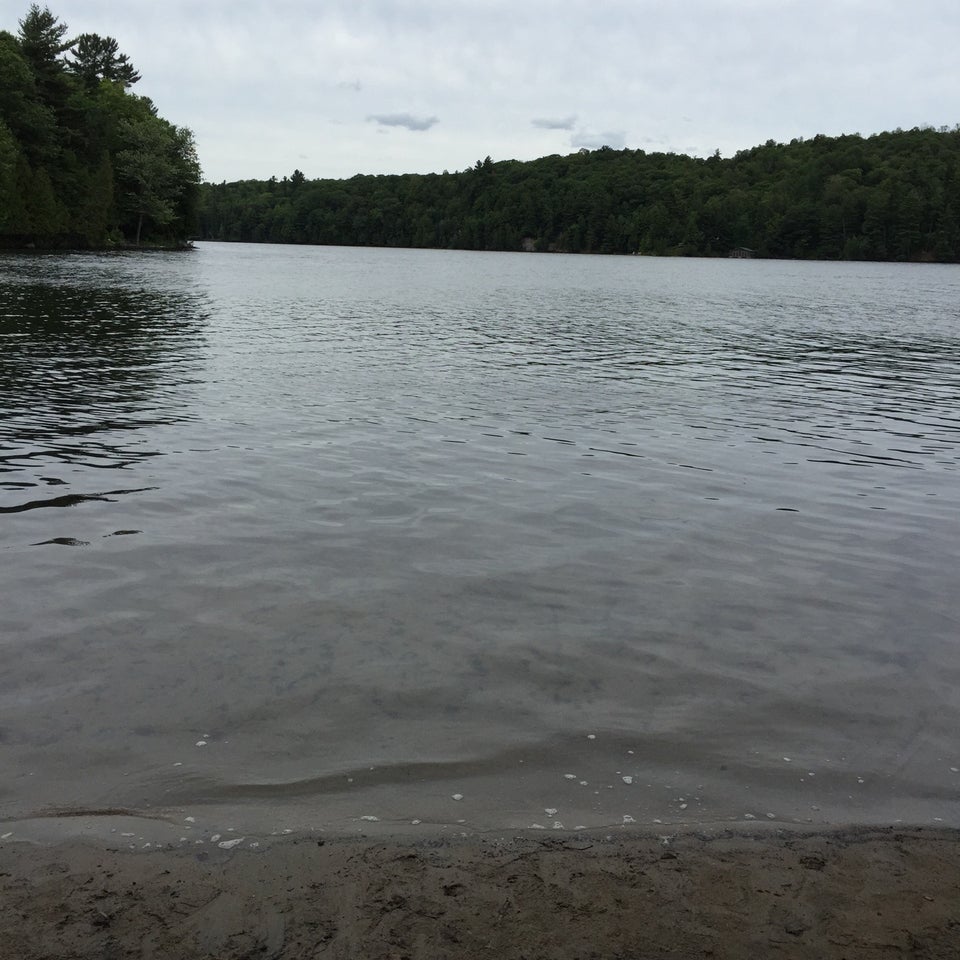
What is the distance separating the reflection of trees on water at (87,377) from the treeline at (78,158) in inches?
2353

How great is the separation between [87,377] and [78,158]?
10115 centimetres

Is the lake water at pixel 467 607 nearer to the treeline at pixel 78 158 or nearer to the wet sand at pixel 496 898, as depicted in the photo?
the wet sand at pixel 496 898

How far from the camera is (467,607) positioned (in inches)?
328

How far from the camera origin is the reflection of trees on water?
46.3 ft

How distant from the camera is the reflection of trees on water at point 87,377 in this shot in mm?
14117

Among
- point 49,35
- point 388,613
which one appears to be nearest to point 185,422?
point 388,613

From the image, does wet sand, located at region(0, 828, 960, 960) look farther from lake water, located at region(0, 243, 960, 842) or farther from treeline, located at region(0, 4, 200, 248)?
treeline, located at region(0, 4, 200, 248)

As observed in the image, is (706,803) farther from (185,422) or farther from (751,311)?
(751,311)

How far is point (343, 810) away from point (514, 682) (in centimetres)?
209

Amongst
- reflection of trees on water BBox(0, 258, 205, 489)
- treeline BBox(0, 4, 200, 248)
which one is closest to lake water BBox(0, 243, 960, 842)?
reflection of trees on water BBox(0, 258, 205, 489)

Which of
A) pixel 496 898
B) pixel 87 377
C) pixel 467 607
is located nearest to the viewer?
pixel 496 898

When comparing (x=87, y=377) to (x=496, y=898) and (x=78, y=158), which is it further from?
(x=78, y=158)

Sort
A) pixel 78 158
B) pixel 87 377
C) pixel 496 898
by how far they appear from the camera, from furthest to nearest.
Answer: pixel 78 158, pixel 87 377, pixel 496 898

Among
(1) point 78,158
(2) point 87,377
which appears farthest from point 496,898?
(1) point 78,158
